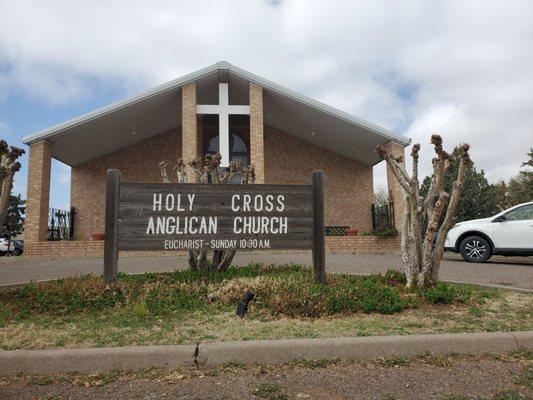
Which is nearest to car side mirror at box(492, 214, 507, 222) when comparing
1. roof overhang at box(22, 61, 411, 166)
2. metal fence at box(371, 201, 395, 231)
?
metal fence at box(371, 201, 395, 231)

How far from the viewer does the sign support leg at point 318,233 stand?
239 inches

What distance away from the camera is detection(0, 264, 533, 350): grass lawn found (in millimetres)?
4164

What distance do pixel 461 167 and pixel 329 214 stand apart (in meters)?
13.4

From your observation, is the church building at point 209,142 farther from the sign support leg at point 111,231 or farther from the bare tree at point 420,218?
the bare tree at point 420,218

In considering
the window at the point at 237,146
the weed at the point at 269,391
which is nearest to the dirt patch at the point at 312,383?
the weed at the point at 269,391

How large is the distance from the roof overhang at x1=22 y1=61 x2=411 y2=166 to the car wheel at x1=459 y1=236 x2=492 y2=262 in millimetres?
4961

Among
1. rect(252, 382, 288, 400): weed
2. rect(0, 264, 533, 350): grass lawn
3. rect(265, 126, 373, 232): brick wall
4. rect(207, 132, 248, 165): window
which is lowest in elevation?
rect(252, 382, 288, 400): weed

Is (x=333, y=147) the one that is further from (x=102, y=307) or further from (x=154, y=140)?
(x=102, y=307)

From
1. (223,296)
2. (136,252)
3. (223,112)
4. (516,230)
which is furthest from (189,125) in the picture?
(516,230)

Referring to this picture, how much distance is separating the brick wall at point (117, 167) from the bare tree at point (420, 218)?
14.1 metres

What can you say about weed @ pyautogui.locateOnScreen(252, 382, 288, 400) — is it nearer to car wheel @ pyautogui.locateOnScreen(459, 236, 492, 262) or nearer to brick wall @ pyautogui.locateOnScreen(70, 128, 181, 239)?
car wheel @ pyautogui.locateOnScreen(459, 236, 492, 262)

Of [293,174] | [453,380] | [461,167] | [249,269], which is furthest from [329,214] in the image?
[453,380]

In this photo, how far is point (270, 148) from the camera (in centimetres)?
1938

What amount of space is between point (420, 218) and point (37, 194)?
481 inches
